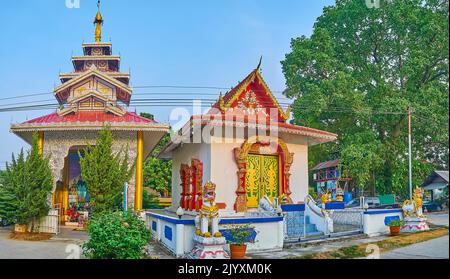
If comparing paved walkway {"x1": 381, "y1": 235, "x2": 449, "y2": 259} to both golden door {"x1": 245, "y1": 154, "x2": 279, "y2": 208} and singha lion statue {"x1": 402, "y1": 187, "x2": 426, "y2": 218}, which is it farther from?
golden door {"x1": 245, "y1": 154, "x2": 279, "y2": 208}

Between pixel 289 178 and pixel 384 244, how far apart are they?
211 inches

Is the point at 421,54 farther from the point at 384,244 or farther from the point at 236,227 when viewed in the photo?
the point at 236,227

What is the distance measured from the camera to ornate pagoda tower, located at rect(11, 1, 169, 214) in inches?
707

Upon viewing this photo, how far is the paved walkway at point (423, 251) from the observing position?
1042cm

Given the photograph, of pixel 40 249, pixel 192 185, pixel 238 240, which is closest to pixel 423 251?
pixel 238 240

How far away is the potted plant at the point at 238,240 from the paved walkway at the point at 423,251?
Answer: 12.0ft

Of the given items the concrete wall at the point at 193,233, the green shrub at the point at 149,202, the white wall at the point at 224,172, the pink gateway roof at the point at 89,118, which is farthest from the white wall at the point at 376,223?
the green shrub at the point at 149,202

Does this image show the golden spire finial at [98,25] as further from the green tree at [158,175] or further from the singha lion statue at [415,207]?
the singha lion statue at [415,207]

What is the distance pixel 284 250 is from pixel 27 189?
10.2 metres

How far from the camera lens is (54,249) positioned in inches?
483

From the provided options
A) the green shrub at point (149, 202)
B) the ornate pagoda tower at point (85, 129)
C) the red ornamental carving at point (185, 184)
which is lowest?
the green shrub at point (149, 202)

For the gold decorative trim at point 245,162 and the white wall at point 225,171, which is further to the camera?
the gold decorative trim at point 245,162

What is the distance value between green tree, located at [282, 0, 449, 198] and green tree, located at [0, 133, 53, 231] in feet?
58.0

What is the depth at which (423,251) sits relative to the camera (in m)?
11.2
